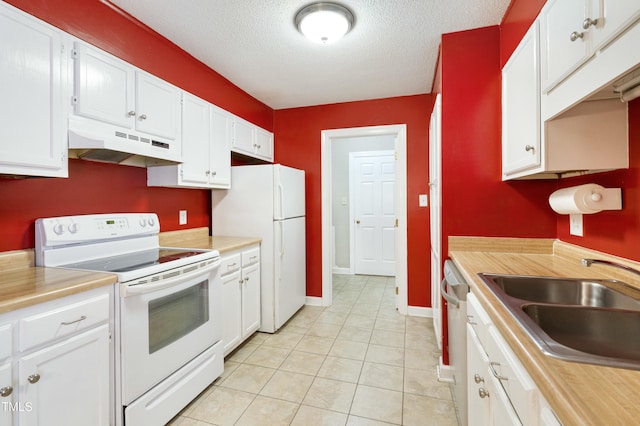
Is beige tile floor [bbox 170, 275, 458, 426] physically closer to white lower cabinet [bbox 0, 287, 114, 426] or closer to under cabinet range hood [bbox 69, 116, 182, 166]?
white lower cabinet [bbox 0, 287, 114, 426]

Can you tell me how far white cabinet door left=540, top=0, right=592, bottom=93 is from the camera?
95cm

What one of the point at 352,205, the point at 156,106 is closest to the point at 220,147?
the point at 156,106

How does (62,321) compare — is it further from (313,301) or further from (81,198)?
(313,301)

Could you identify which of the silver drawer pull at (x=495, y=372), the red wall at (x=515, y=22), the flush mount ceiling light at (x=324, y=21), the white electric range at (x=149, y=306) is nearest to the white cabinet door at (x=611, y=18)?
the red wall at (x=515, y=22)

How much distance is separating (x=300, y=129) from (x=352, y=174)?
1.54m

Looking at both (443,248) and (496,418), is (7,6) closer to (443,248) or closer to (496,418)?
(496,418)

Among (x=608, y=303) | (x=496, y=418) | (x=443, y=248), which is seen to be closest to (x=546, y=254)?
(x=443, y=248)

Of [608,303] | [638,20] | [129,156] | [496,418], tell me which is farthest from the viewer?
[129,156]

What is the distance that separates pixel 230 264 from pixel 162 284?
0.76 m

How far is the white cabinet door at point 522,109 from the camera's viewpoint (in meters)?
1.33

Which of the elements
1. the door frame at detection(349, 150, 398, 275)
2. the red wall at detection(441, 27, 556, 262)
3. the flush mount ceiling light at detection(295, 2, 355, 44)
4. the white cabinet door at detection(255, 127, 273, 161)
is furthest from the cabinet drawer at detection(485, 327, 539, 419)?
the door frame at detection(349, 150, 398, 275)

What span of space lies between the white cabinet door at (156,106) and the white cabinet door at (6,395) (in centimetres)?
132

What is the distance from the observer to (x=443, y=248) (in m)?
2.03

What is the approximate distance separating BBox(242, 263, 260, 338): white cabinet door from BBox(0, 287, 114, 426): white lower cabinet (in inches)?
45.7
